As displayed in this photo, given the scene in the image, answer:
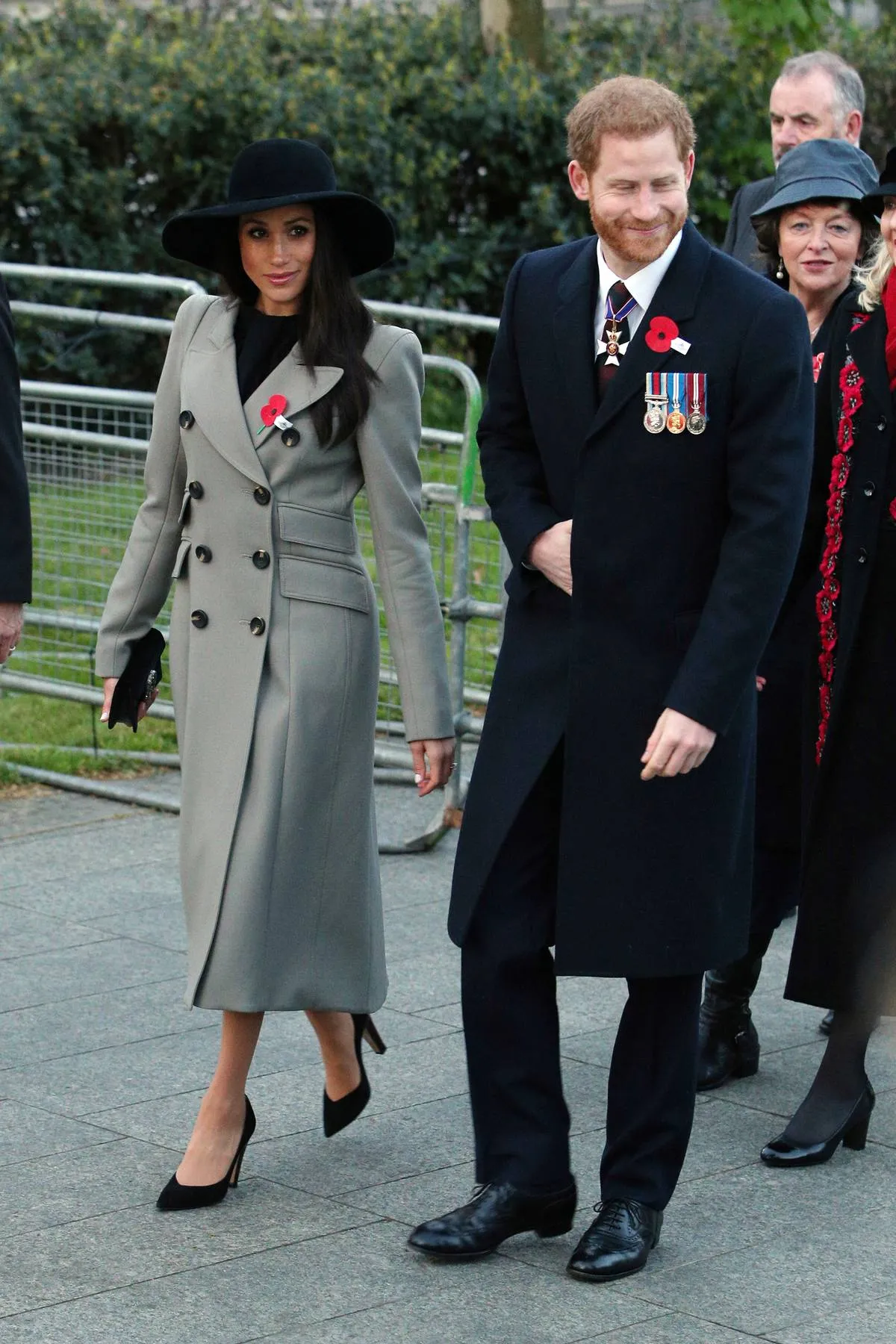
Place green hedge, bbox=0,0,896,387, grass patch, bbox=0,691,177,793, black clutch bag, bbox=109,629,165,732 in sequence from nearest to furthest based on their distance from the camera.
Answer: black clutch bag, bbox=109,629,165,732 → grass patch, bbox=0,691,177,793 → green hedge, bbox=0,0,896,387

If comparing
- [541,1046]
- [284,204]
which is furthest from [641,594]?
[284,204]

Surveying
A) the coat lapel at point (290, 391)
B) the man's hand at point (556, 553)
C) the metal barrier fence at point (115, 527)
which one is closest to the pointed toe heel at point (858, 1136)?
the man's hand at point (556, 553)

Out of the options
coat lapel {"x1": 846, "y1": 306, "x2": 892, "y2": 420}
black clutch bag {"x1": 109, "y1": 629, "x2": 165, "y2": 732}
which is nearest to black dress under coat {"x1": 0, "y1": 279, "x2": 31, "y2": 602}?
black clutch bag {"x1": 109, "y1": 629, "x2": 165, "y2": 732}

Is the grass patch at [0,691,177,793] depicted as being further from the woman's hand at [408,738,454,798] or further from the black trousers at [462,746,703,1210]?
the black trousers at [462,746,703,1210]

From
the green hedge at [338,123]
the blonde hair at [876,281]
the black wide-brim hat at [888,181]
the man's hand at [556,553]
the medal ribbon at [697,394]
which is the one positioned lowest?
the man's hand at [556,553]

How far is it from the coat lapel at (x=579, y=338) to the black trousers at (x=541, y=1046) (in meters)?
0.66

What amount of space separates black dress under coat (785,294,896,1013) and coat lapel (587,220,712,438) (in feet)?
2.88

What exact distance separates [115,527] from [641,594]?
167 inches

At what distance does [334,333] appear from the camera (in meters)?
4.27

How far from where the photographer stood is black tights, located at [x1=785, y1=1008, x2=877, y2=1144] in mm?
4559

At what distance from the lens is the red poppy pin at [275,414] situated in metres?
4.23

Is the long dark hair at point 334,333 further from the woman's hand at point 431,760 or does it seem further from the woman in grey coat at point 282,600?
the woman's hand at point 431,760

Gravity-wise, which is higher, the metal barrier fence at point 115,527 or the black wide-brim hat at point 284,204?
the black wide-brim hat at point 284,204

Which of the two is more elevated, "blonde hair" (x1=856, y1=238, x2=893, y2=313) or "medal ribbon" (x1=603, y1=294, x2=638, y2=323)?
"blonde hair" (x1=856, y1=238, x2=893, y2=313)
